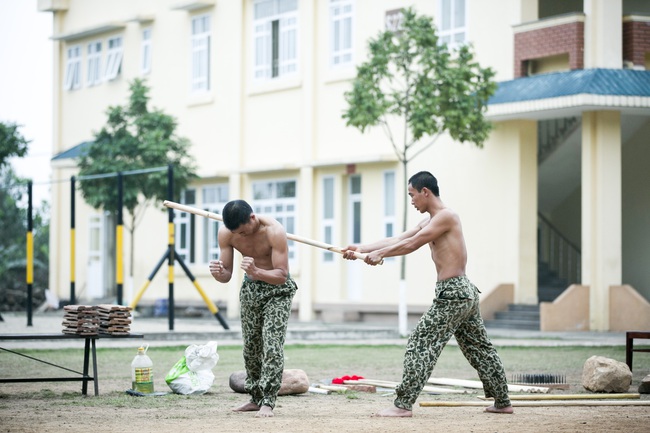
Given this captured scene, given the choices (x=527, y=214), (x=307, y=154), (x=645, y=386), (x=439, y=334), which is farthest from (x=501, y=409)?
(x=307, y=154)

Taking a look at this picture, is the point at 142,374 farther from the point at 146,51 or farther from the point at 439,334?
the point at 146,51

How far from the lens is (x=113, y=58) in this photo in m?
39.9

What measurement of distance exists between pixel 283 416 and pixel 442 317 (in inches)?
61.9

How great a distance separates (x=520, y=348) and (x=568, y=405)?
932 centimetres

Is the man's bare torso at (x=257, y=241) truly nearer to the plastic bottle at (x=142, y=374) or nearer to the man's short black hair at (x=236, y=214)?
the man's short black hair at (x=236, y=214)

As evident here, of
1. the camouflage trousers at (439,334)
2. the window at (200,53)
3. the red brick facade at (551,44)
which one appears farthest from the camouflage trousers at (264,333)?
the window at (200,53)

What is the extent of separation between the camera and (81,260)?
134 feet

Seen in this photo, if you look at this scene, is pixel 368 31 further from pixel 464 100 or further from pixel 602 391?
pixel 602 391

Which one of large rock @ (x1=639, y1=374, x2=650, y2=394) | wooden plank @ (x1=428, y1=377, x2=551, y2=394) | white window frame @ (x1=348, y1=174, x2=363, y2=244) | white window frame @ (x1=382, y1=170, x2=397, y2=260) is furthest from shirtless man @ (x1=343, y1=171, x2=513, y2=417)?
white window frame @ (x1=348, y1=174, x2=363, y2=244)

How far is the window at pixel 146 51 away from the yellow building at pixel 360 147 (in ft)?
0.17

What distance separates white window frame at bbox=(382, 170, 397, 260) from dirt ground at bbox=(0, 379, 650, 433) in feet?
58.7

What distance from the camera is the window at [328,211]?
32.7 meters

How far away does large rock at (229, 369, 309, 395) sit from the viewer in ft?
42.7

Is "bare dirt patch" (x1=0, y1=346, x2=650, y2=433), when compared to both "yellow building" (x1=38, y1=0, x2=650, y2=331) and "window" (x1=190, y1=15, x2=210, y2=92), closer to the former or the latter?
"yellow building" (x1=38, y1=0, x2=650, y2=331)
